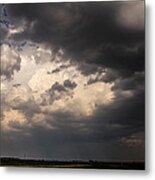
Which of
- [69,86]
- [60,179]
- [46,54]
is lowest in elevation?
[60,179]

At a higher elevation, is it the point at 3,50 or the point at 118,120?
the point at 3,50

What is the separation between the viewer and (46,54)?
175cm

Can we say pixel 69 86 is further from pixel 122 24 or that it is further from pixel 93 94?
pixel 122 24

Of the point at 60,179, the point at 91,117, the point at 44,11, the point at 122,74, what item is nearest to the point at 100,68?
the point at 122,74

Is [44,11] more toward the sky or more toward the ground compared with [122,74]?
more toward the sky

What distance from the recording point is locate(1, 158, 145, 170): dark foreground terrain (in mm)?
1672

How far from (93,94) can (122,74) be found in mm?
136

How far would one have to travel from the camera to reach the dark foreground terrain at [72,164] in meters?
1.67

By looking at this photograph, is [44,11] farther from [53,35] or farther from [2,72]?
[2,72]

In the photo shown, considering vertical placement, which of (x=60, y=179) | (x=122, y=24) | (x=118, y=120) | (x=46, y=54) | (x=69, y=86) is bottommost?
(x=60, y=179)

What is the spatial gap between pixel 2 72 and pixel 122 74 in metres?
0.48

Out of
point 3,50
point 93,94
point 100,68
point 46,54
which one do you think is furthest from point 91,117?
point 3,50

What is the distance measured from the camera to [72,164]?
171 centimetres

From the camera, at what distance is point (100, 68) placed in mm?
1709
